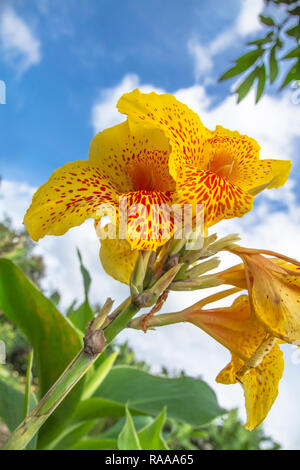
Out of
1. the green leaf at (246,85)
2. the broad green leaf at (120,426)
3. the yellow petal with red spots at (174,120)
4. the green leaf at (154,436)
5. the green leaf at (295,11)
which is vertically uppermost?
the green leaf at (295,11)

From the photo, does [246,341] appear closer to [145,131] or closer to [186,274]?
[186,274]

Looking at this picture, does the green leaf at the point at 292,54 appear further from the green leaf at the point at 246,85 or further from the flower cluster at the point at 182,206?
the flower cluster at the point at 182,206

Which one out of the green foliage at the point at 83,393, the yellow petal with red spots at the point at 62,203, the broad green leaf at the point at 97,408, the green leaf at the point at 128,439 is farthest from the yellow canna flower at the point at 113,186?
the broad green leaf at the point at 97,408

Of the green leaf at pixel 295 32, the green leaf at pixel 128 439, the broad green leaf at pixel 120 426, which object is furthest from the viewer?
the broad green leaf at pixel 120 426

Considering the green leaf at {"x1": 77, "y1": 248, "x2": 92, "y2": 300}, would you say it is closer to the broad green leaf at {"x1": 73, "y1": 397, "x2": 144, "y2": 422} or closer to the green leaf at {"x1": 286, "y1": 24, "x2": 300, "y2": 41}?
the broad green leaf at {"x1": 73, "y1": 397, "x2": 144, "y2": 422}

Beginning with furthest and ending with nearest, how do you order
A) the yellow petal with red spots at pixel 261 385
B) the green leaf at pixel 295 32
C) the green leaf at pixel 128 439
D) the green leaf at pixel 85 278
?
the green leaf at pixel 85 278 < the green leaf at pixel 295 32 < the green leaf at pixel 128 439 < the yellow petal with red spots at pixel 261 385

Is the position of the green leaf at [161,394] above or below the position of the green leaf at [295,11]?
below

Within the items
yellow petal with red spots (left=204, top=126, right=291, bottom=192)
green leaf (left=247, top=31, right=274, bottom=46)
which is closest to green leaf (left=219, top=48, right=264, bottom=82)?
green leaf (left=247, top=31, right=274, bottom=46)

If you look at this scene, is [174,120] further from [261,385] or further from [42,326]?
[42,326]
